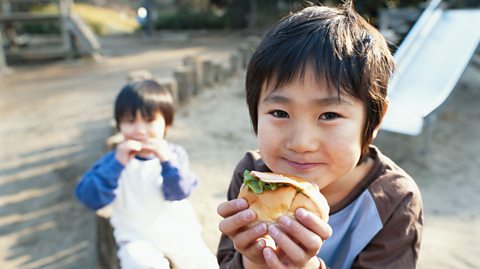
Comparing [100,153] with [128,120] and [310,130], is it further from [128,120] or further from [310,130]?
[310,130]

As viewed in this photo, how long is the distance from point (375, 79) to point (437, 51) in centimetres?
553

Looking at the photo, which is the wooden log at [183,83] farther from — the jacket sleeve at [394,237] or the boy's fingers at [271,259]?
the boy's fingers at [271,259]

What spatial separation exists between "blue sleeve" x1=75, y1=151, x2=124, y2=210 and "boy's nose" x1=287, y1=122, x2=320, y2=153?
1494 mm

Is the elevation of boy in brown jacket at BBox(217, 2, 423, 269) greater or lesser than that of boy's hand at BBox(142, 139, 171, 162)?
greater

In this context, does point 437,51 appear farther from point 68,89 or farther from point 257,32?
point 257,32

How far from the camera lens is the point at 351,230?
150 cm

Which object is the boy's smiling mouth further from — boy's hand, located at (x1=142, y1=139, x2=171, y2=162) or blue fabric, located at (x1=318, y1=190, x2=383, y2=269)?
boy's hand, located at (x1=142, y1=139, x2=171, y2=162)

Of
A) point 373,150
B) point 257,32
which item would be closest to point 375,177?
point 373,150

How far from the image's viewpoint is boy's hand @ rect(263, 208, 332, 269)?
3.67 ft

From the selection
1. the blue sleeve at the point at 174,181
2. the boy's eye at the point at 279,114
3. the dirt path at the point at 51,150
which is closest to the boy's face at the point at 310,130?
the boy's eye at the point at 279,114

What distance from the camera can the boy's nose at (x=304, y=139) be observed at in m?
1.23

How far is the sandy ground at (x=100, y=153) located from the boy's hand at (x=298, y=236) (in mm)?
2101

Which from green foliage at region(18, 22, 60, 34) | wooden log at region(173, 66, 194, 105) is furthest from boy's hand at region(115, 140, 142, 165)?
green foliage at region(18, 22, 60, 34)

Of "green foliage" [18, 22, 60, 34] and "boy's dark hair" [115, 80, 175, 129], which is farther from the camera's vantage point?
"green foliage" [18, 22, 60, 34]
